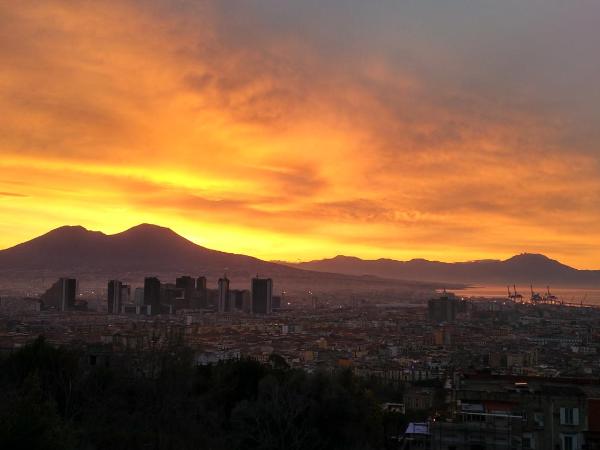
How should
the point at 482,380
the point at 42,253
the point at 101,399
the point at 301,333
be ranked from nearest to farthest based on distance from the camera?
the point at 101,399 < the point at 482,380 < the point at 301,333 < the point at 42,253

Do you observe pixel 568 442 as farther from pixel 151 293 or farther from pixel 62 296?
pixel 151 293

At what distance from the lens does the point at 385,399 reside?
2925cm

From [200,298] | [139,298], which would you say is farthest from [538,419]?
[200,298]

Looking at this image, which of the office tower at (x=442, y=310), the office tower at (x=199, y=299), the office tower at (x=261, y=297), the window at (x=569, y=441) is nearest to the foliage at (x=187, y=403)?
the window at (x=569, y=441)

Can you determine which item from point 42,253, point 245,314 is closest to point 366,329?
point 245,314

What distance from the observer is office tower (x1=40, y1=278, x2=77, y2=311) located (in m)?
94.9

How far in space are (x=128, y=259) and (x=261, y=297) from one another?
54643mm

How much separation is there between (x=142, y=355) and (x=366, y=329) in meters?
64.7

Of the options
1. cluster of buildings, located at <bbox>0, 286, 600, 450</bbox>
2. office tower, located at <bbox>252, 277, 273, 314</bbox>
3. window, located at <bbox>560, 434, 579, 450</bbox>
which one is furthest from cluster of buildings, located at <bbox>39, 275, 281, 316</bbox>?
window, located at <bbox>560, 434, 579, 450</bbox>

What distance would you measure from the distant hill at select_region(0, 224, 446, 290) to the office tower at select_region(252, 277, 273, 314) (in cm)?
3714

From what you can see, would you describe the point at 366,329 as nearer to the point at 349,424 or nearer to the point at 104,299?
the point at 104,299

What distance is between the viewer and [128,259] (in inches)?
6171

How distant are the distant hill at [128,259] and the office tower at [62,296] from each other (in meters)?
39.2

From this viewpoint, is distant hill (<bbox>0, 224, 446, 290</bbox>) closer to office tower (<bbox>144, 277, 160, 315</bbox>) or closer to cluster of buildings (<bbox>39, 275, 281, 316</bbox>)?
cluster of buildings (<bbox>39, 275, 281, 316</bbox>)
